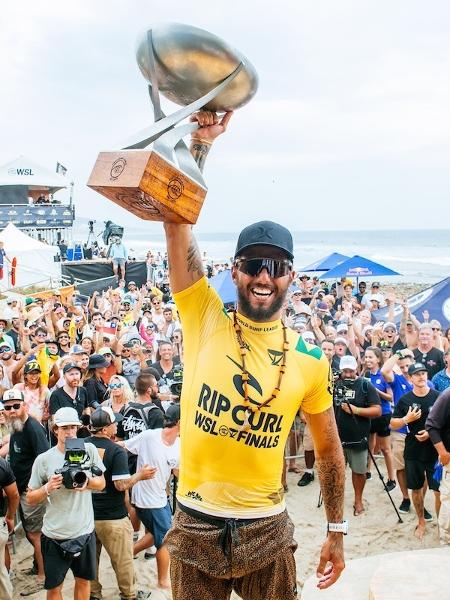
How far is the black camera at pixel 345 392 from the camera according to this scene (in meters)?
6.55

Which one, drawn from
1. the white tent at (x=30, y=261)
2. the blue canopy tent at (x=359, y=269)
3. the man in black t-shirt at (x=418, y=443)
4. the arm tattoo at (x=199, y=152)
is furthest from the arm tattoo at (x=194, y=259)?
the white tent at (x=30, y=261)

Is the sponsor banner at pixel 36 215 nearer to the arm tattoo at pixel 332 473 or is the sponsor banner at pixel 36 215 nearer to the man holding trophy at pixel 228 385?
the man holding trophy at pixel 228 385

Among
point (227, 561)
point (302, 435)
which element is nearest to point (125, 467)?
point (227, 561)

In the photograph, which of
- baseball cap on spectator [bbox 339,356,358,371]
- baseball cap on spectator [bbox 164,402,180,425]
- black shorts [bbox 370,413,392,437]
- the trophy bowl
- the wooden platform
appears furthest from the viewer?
black shorts [bbox 370,413,392,437]

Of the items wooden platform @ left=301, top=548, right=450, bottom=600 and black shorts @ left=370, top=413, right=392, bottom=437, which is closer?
wooden platform @ left=301, top=548, right=450, bottom=600

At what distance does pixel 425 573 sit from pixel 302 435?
4509 mm

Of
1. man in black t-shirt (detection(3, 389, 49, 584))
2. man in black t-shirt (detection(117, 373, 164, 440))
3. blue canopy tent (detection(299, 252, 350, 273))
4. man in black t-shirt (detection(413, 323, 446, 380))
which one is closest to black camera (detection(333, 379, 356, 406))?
man in black t-shirt (detection(413, 323, 446, 380))

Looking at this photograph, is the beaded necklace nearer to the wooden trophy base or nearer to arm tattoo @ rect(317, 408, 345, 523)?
arm tattoo @ rect(317, 408, 345, 523)

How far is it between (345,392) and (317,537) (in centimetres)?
160

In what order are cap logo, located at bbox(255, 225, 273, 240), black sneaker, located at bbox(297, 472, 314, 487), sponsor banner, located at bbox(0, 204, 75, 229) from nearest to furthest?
cap logo, located at bbox(255, 225, 273, 240) < black sneaker, located at bbox(297, 472, 314, 487) < sponsor banner, located at bbox(0, 204, 75, 229)

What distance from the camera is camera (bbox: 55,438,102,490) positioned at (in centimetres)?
405

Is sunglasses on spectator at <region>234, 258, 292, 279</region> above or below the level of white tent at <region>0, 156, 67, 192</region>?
below

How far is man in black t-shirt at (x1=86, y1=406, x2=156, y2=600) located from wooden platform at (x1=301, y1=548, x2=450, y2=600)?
4.92ft

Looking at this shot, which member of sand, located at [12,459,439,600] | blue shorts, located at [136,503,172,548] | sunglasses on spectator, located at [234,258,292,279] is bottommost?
sand, located at [12,459,439,600]
